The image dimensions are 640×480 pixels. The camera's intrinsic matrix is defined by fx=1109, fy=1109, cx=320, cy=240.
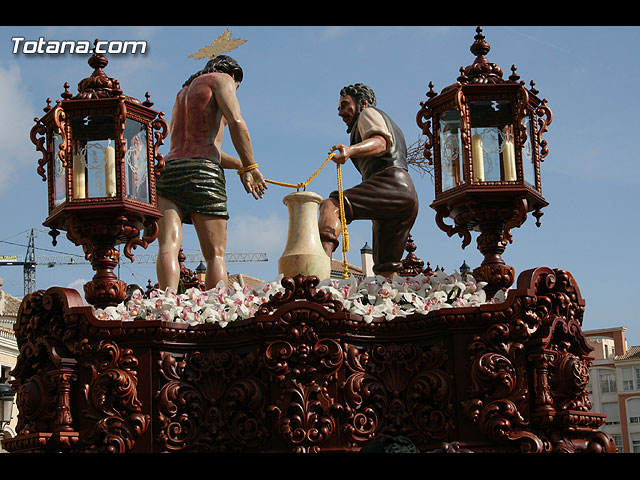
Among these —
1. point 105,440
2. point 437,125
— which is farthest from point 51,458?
point 437,125

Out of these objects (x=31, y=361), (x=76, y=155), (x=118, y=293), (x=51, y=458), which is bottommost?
(x=51, y=458)

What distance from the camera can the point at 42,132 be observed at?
8.90 metres

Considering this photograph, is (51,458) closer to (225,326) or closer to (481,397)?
(225,326)

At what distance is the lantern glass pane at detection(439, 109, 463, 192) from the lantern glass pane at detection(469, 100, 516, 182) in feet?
0.40

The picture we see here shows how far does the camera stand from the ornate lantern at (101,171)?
8.50m

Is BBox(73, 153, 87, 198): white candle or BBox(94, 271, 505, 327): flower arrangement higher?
BBox(73, 153, 87, 198): white candle

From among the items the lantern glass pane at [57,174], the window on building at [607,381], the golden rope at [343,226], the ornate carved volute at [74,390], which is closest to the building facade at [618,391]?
the window on building at [607,381]

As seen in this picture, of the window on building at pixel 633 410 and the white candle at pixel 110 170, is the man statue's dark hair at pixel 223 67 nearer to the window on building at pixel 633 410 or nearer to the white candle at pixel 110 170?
the white candle at pixel 110 170

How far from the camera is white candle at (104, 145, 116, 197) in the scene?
28.0ft

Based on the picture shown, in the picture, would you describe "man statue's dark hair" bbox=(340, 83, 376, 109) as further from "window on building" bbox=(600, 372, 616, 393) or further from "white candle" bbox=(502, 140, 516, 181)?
"window on building" bbox=(600, 372, 616, 393)

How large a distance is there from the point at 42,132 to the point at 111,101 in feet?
2.33

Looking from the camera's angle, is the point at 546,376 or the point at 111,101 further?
the point at 111,101

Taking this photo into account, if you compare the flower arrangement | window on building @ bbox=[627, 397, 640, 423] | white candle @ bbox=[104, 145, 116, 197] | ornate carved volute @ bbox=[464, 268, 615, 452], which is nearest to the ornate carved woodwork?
ornate carved volute @ bbox=[464, 268, 615, 452]

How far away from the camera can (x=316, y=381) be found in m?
7.70
